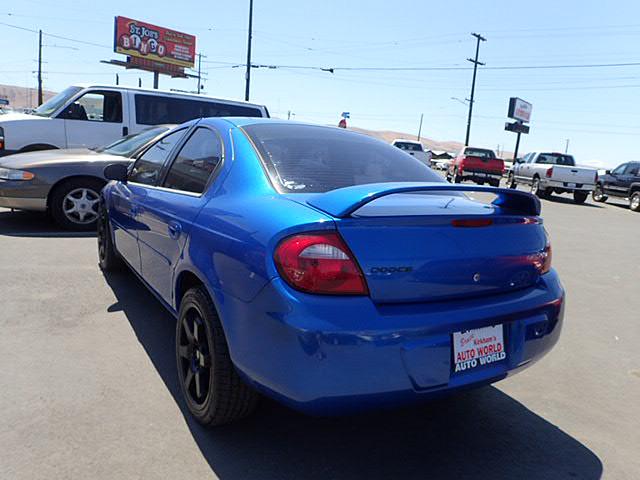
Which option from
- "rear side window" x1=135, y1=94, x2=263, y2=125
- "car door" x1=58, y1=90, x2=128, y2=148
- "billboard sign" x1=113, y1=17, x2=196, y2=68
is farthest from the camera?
"billboard sign" x1=113, y1=17, x2=196, y2=68

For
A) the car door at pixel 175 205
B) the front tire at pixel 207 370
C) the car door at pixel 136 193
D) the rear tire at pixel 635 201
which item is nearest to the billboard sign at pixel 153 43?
the rear tire at pixel 635 201

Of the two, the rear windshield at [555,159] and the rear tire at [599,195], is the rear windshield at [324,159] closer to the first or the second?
the rear tire at [599,195]

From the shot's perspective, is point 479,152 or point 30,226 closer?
point 30,226

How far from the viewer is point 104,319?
12.5ft

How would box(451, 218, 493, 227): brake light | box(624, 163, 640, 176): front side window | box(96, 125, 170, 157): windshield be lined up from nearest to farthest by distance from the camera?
box(451, 218, 493, 227): brake light
box(96, 125, 170, 157): windshield
box(624, 163, 640, 176): front side window

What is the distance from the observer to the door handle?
2738 millimetres

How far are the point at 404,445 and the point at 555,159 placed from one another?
2149 cm

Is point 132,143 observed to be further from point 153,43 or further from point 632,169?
point 153,43

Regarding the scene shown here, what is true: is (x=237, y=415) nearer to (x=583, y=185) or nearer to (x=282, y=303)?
(x=282, y=303)

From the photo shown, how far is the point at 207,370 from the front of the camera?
2.45 m

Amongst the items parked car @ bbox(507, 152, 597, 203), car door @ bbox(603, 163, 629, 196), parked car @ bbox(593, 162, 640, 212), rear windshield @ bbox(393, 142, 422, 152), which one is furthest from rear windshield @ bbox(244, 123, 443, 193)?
rear windshield @ bbox(393, 142, 422, 152)

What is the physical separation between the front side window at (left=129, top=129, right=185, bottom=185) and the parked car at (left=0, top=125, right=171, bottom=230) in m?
2.22

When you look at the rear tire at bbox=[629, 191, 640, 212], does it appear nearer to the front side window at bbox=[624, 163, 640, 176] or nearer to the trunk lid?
the front side window at bbox=[624, 163, 640, 176]

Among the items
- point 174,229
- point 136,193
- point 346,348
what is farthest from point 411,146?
point 346,348
